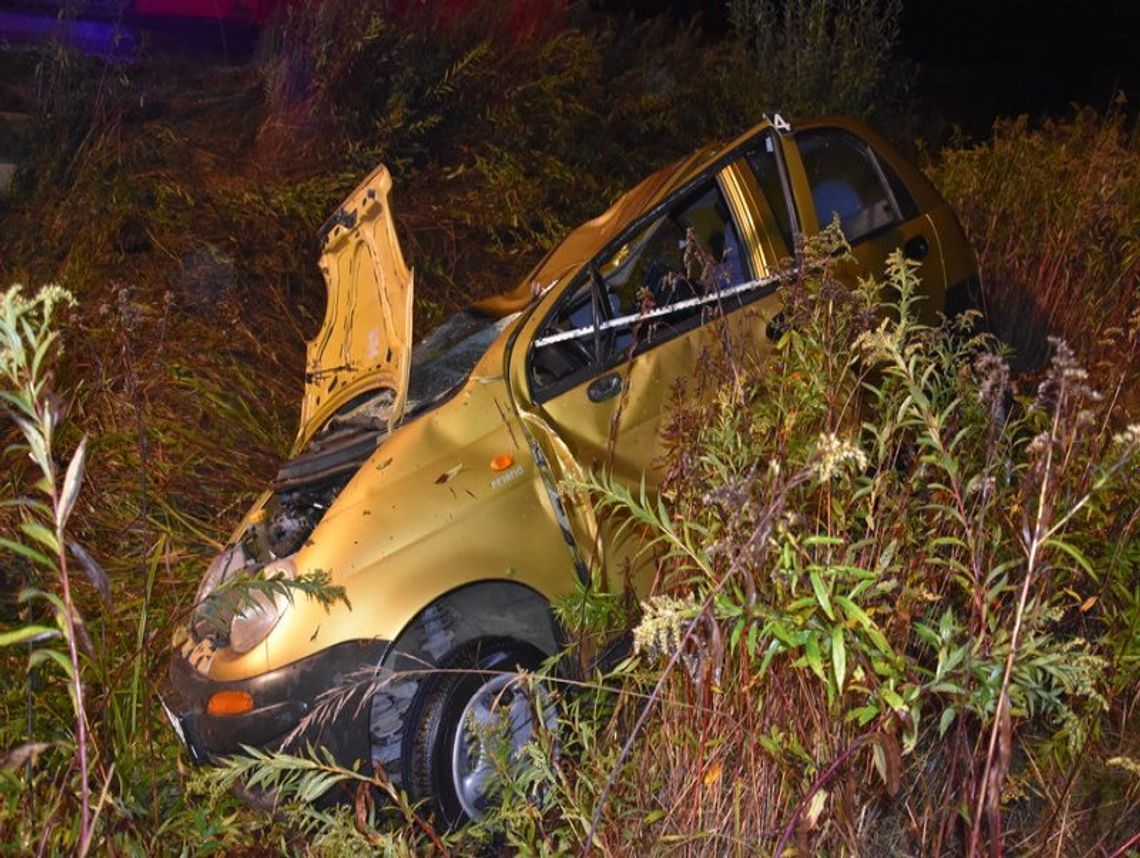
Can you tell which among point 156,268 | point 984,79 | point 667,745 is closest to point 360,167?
point 156,268

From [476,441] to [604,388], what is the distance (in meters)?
0.49

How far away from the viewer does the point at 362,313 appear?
4.86 meters

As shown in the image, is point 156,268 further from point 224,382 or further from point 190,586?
point 190,586

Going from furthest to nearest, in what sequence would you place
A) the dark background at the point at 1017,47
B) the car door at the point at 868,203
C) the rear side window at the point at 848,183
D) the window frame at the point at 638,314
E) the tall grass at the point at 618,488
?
the dark background at the point at 1017,47 → the rear side window at the point at 848,183 → the car door at the point at 868,203 → the window frame at the point at 638,314 → the tall grass at the point at 618,488

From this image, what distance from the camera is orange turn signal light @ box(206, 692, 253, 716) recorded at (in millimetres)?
3725

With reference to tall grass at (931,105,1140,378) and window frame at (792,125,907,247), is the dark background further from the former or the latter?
window frame at (792,125,907,247)

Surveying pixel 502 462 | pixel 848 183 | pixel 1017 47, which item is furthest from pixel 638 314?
pixel 1017 47

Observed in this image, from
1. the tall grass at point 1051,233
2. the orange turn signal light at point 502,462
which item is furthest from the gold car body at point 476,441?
the tall grass at point 1051,233

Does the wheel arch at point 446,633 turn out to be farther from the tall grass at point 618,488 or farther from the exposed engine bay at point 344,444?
the exposed engine bay at point 344,444

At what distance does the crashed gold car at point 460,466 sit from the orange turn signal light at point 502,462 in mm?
10

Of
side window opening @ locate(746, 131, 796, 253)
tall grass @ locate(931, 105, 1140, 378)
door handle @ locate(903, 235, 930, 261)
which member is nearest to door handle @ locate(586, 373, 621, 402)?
side window opening @ locate(746, 131, 796, 253)

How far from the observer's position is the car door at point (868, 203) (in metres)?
5.21

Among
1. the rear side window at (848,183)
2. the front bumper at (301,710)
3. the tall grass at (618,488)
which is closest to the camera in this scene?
the tall grass at (618,488)

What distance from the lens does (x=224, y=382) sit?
21.0 ft
